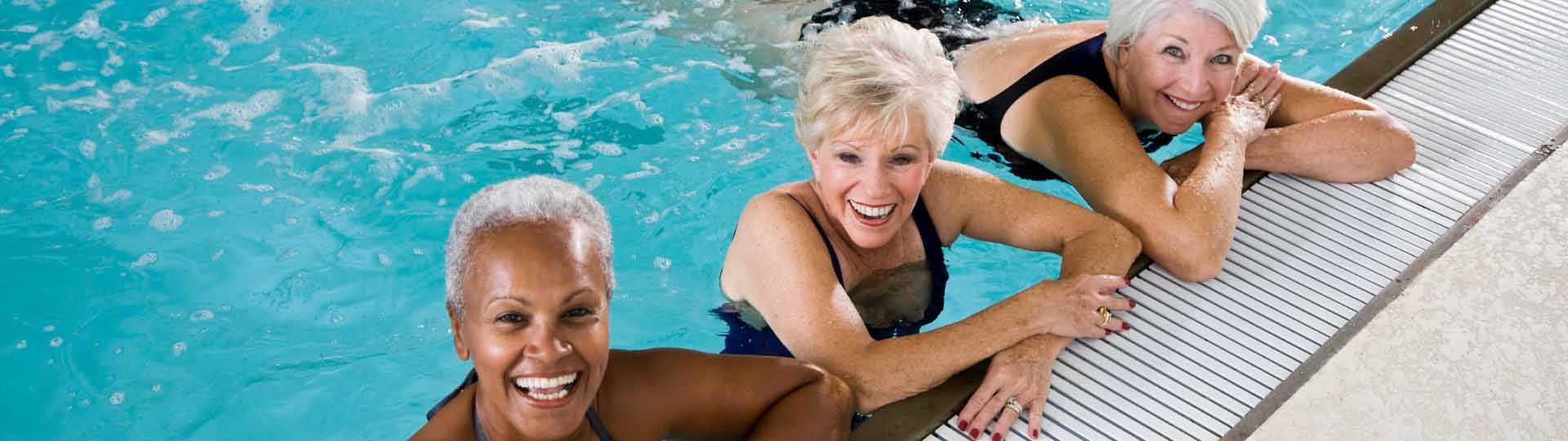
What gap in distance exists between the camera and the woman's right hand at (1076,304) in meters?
2.67

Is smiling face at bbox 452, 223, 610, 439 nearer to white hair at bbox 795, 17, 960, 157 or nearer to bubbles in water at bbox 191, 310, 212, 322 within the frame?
white hair at bbox 795, 17, 960, 157

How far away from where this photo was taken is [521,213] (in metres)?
2.00

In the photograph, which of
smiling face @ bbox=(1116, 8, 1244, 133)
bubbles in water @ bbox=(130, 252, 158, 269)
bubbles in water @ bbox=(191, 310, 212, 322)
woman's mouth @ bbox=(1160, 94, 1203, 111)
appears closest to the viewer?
smiling face @ bbox=(1116, 8, 1244, 133)

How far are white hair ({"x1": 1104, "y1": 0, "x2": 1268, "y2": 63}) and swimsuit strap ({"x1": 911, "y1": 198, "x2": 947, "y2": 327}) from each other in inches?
31.2

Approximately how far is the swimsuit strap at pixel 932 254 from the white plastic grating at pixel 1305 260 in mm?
357

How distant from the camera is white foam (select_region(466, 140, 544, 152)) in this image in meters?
4.60

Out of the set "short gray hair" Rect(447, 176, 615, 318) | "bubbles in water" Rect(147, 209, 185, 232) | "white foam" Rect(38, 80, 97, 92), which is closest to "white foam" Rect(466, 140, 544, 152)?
"bubbles in water" Rect(147, 209, 185, 232)

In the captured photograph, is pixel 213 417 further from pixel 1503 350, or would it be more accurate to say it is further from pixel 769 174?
pixel 1503 350

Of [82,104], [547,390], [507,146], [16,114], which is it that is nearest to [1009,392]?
[547,390]

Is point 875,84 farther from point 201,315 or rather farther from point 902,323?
point 201,315

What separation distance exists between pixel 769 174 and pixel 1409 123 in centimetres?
209

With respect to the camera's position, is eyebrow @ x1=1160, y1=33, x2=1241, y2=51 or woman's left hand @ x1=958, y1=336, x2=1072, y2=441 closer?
woman's left hand @ x1=958, y1=336, x2=1072, y2=441

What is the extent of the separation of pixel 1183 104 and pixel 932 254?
86cm

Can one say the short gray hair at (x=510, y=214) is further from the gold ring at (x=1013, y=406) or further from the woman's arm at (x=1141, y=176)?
the woman's arm at (x=1141, y=176)
